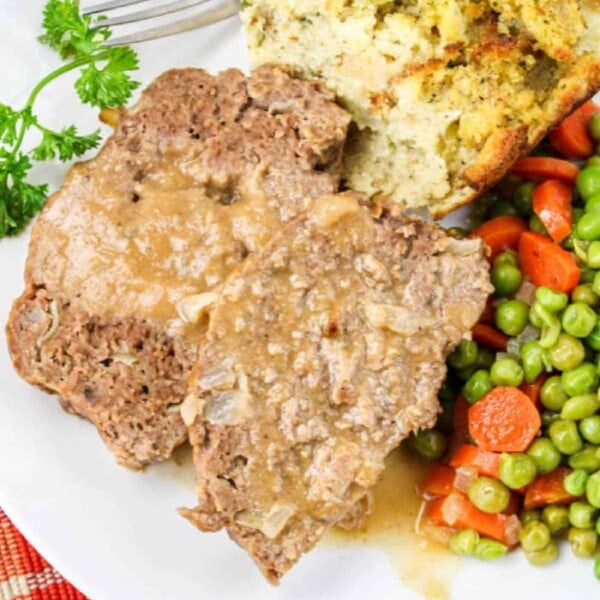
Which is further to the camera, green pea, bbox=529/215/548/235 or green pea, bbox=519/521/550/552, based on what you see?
green pea, bbox=529/215/548/235

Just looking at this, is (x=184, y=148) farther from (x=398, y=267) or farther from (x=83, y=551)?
(x=83, y=551)

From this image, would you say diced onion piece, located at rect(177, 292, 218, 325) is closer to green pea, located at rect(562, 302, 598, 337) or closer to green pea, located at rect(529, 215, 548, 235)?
green pea, located at rect(562, 302, 598, 337)

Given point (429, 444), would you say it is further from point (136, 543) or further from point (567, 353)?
point (136, 543)

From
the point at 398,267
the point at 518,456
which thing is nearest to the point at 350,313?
the point at 398,267

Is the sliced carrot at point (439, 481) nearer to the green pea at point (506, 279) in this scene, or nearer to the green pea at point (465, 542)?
the green pea at point (465, 542)

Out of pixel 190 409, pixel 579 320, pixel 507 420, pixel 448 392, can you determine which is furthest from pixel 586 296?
pixel 190 409

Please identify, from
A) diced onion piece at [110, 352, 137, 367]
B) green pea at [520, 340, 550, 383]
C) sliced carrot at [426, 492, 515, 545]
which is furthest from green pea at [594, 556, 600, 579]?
diced onion piece at [110, 352, 137, 367]
